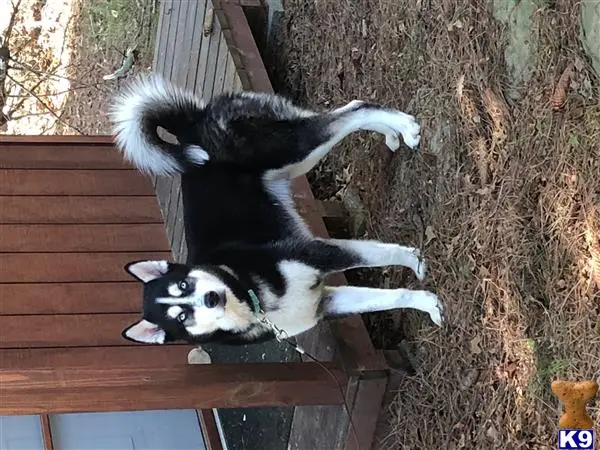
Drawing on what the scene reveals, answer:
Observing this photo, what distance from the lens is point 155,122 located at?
3574 mm

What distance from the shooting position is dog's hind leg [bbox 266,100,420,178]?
3.44m

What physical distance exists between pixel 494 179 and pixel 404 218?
2.31 ft

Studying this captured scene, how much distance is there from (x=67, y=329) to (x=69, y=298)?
0.26 meters

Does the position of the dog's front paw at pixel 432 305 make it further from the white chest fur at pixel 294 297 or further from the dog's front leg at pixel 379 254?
the white chest fur at pixel 294 297

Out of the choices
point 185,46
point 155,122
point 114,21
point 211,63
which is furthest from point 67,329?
point 114,21

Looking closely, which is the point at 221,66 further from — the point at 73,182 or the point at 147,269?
the point at 147,269

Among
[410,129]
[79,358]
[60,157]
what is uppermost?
[410,129]

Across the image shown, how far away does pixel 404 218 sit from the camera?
3699 mm

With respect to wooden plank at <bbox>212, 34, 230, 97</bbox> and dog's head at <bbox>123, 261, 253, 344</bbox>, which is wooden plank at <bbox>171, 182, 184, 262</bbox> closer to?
wooden plank at <bbox>212, 34, 230, 97</bbox>

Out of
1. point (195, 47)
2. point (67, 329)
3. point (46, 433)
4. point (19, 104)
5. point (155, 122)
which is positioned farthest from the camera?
point (19, 104)

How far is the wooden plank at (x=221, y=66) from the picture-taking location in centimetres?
500

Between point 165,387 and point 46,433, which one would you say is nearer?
point 165,387

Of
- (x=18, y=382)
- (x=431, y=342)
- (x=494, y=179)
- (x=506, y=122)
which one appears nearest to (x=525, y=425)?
(x=431, y=342)

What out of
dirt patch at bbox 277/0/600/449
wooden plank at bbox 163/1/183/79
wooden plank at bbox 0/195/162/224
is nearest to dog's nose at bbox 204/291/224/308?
dirt patch at bbox 277/0/600/449
